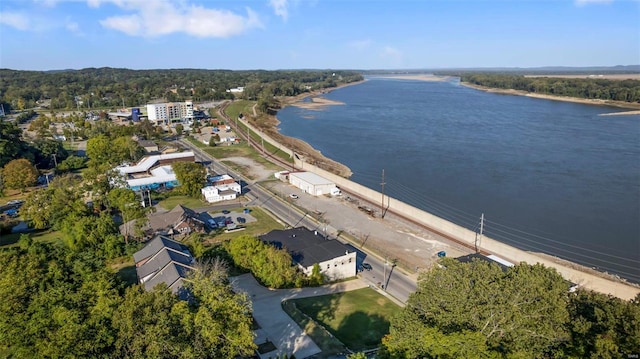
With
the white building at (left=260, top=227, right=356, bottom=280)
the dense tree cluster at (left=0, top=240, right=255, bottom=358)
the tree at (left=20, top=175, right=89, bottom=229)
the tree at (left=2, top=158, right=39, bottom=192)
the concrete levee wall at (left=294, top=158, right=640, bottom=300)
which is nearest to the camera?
the dense tree cluster at (left=0, top=240, right=255, bottom=358)

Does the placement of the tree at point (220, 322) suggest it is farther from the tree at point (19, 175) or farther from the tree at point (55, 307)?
the tree at point (19, 175)

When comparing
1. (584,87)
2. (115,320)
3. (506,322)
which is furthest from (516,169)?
(584,87)

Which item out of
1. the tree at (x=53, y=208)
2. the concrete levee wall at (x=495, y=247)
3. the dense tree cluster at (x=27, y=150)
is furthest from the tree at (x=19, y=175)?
the concrete levee wall at (x=495, y=247)

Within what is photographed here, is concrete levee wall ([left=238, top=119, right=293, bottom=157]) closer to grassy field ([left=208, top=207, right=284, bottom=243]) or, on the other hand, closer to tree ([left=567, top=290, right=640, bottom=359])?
grassy field ([left=208, top=207, right=284, bottom=243])

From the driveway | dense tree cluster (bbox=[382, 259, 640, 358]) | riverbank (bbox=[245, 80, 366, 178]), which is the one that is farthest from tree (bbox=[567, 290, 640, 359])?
riverbank (bbox=[245, 80, 366, 178])

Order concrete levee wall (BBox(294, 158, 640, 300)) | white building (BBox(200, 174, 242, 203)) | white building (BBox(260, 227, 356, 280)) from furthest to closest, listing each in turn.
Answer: white building (BBox(200, 174, 242, 203)) → white building (BBox(260, 227, 356, 280)) → concrete levee wall (BBox(294, 158, 640, 300))

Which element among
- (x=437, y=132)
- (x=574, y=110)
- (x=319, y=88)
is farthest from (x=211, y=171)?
(x=319, y=88)
